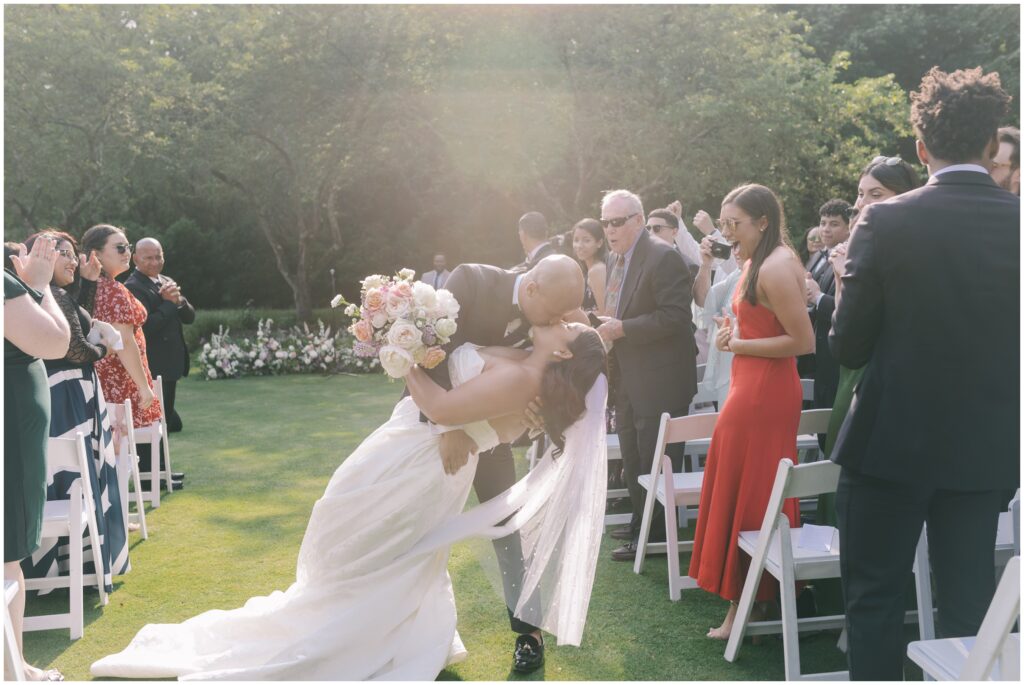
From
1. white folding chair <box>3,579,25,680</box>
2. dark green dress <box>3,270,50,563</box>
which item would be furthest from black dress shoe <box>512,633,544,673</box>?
dark green dress <box>3,270,50,563</box>

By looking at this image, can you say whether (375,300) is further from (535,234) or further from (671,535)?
(535,234)

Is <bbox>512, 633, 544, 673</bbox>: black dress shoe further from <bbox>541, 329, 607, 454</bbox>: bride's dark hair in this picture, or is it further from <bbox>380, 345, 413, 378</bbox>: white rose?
<bbox>380, 345, 413, 378</bbox>: white rose

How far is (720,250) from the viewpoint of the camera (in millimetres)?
6645

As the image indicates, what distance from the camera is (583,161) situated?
686 inches

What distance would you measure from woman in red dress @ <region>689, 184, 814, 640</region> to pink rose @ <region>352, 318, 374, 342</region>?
5.74 feet

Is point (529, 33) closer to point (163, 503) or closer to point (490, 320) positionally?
point (163, 503)

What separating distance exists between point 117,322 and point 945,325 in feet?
16.7

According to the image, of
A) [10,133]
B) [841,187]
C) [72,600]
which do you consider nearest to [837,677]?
[72,600]

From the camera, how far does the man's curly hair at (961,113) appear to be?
272 cm

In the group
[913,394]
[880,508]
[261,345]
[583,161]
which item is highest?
[583,161]

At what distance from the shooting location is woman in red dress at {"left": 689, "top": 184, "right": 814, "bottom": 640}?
4.02 metres

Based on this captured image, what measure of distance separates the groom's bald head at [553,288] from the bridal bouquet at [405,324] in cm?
30

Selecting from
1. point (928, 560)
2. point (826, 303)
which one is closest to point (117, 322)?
point (826, 303)

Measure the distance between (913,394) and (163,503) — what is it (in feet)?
19.3
